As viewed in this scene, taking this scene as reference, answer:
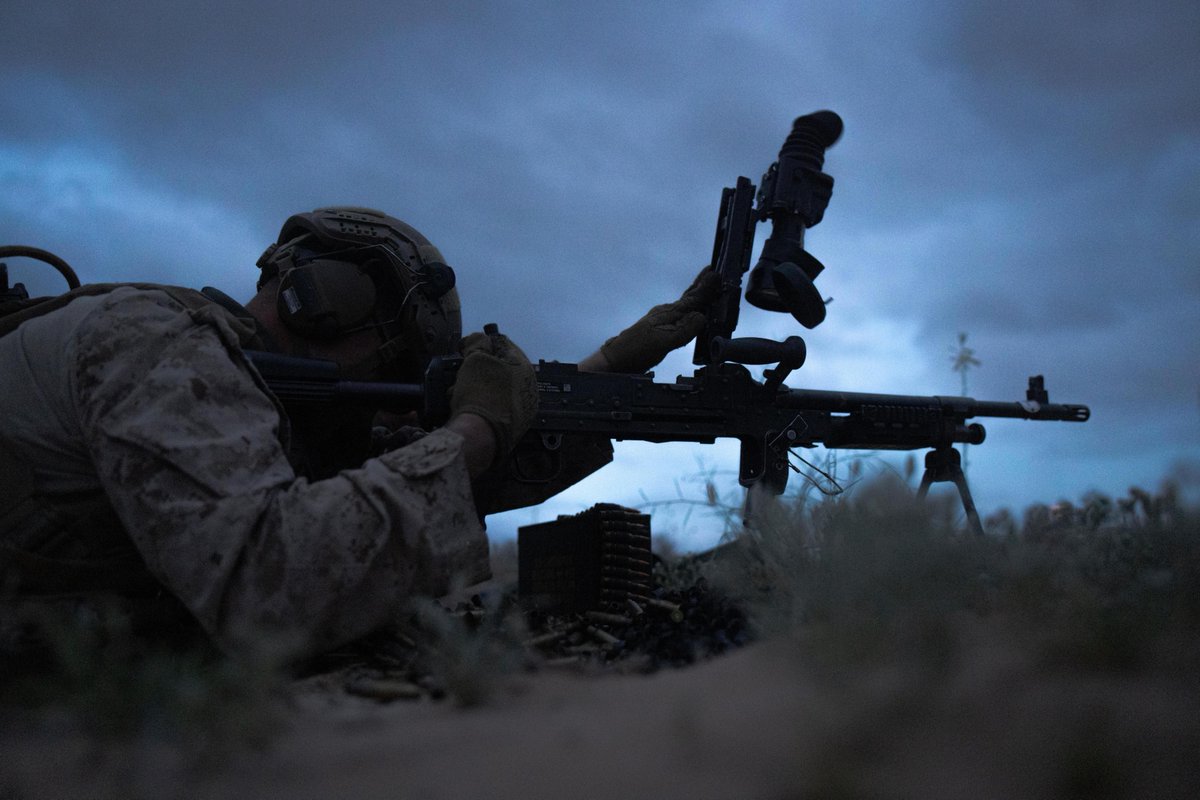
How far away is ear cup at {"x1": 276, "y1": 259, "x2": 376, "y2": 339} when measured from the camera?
11.9 ft

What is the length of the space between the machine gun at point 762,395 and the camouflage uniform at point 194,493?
7.05 feet

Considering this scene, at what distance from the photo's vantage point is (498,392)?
10.3 ft

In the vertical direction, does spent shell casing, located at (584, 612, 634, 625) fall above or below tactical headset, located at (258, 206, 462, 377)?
below

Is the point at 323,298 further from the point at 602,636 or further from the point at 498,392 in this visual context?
the point at 602,636

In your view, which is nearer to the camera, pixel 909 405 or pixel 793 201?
pixel 793 201

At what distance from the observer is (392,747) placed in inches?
49.6

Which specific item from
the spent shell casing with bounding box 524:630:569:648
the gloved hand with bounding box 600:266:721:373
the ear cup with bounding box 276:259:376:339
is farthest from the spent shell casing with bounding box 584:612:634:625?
the gloved hand with bounding box 600:266:721:373

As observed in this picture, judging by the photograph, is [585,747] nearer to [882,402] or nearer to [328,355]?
[328,355]

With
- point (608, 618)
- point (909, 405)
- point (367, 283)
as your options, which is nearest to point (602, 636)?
point (608, 618)

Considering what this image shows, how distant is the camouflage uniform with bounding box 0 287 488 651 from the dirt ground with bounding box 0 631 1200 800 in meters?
0.82

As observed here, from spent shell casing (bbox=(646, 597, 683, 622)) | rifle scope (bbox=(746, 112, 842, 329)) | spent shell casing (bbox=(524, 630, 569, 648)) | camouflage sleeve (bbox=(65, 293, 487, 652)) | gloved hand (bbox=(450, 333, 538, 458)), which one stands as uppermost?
rifle scope (bbox=(746, 112, 842, 329))

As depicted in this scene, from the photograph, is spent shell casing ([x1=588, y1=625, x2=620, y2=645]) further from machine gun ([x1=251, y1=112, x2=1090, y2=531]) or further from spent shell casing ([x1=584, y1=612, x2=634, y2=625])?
machine gun ([x1=251, y1=112, x2=1090, y2=531])

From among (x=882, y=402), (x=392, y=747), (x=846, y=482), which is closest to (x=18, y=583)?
(x=392, y=747)

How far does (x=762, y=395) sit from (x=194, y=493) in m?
3.76
